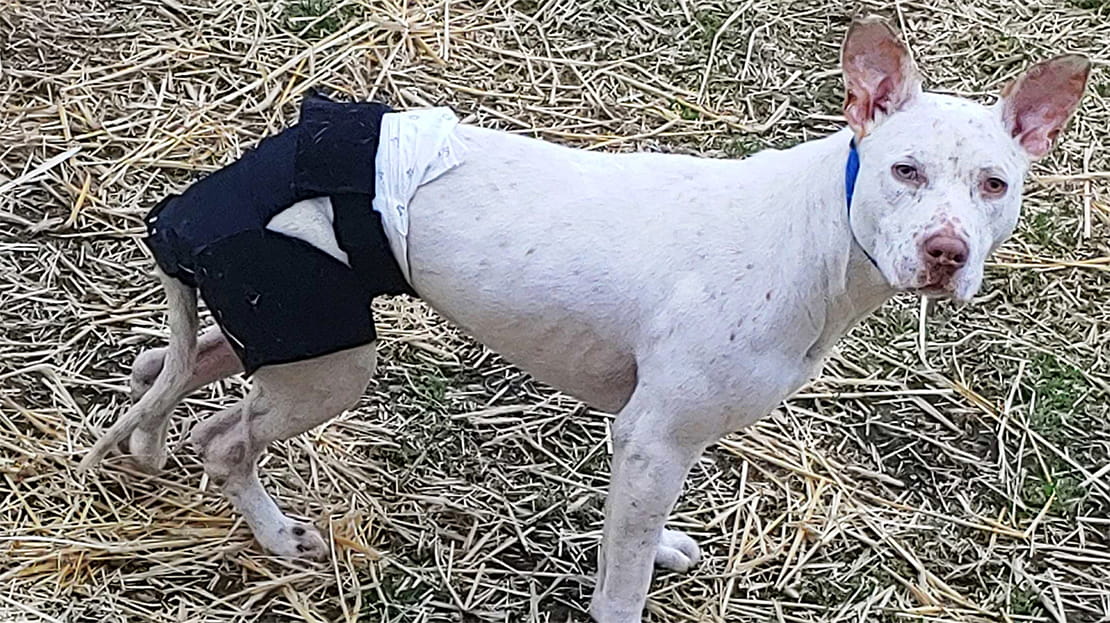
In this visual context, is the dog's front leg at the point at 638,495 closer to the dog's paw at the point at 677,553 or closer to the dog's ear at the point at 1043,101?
the dog's paw at the point at 677,553

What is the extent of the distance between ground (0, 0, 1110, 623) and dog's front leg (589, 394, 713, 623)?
0.95 feet

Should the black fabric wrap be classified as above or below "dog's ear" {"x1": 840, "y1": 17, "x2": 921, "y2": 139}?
below

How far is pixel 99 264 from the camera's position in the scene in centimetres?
428

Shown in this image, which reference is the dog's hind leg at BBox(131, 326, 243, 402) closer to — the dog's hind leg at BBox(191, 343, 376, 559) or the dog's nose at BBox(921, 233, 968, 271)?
the dog's hind leg at BBox(191, 343, 376, 559)

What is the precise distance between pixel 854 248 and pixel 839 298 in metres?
0.13

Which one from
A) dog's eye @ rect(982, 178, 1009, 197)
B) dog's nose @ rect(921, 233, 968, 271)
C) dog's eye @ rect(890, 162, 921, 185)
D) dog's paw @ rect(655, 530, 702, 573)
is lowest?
dog's paw @ rect(655, 530, 702, 573)

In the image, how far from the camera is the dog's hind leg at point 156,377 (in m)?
3.39

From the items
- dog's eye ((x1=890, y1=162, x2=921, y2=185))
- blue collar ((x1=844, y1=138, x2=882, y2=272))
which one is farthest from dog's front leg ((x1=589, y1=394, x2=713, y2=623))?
dog's eye ((x1=890, y1=162, x2=921, y2=185))

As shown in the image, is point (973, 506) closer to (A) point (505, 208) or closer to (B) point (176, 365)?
(A) point (505, 208)

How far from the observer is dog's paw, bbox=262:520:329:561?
352 cm

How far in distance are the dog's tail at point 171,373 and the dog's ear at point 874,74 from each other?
1.41 metres

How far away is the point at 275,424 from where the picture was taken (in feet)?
10.6

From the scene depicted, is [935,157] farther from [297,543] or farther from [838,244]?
[297,543]

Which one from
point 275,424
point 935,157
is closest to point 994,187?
point 935,157
